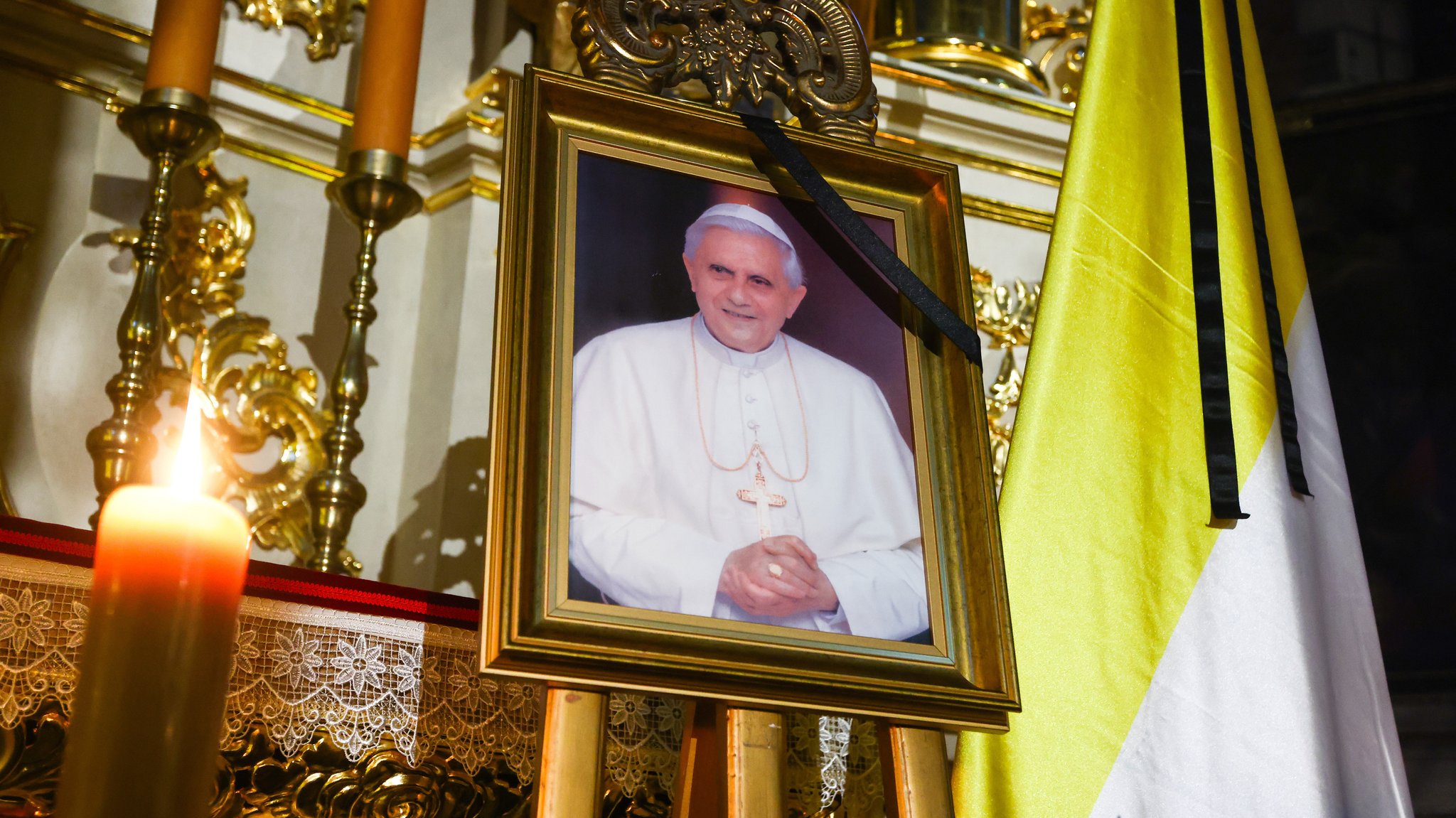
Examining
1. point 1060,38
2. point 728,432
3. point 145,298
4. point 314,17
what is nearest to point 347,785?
point 728,432

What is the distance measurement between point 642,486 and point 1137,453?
0.53 metres

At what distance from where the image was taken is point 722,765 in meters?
0.94

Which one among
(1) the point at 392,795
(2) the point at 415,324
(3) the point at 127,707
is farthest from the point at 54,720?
(2) the point at 415,324

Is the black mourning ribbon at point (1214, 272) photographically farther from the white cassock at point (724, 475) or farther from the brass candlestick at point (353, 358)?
the brass candlestick at point (353, 358)

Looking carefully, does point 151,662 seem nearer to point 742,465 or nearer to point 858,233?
point 742,465

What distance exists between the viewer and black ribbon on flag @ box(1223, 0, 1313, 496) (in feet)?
4.16

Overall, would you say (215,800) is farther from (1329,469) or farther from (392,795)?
(1329,469)

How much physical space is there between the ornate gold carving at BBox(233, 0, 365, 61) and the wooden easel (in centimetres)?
115

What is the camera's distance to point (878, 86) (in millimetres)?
1888

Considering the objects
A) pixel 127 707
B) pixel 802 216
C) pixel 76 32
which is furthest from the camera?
pixel 76 32

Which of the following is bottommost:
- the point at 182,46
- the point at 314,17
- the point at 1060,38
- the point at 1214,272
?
the point at 1214,272

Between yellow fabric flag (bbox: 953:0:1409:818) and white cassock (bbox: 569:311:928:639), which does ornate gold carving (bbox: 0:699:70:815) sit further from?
yellow fabric flag (bbox: 953:0:1409:818)

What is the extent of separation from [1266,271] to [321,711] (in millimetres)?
983

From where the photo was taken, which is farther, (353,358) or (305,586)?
(353,358)
